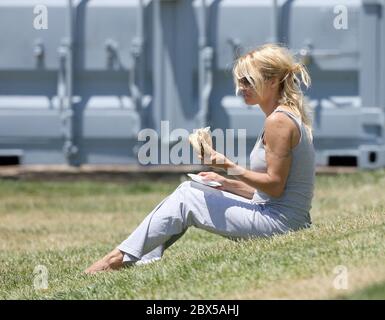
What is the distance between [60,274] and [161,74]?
4.28m

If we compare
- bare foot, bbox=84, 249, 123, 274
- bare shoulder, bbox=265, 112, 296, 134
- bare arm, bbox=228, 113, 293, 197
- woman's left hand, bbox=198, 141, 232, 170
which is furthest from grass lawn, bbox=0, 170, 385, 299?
bare shoulder, bbox=265, 112, 296, 134

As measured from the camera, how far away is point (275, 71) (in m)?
7.01

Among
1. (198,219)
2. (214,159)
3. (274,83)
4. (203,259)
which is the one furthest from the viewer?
(274,83)

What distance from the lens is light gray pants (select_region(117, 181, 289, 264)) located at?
22.8ft

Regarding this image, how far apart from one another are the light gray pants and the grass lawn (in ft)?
0.40

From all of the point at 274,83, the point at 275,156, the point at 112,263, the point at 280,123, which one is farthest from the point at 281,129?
the point at 112,263

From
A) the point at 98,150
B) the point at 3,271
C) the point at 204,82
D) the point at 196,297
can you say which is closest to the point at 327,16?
the point at 204,82

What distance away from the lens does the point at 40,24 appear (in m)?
11.5

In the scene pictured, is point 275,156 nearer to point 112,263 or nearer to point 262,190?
point 262,190

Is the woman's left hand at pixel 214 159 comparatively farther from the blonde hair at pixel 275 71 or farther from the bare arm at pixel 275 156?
the blonde hair at pixel 275 71

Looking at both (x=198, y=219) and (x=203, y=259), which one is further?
(x=198, y=219)

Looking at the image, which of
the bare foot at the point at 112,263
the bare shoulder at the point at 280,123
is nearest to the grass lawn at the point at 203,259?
the bare foot at the point at 112,263

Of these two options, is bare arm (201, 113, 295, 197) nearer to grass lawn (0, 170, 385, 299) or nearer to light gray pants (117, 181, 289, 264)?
light gray pants (117, 181, 289, 264)

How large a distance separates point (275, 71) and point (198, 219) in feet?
3.00
